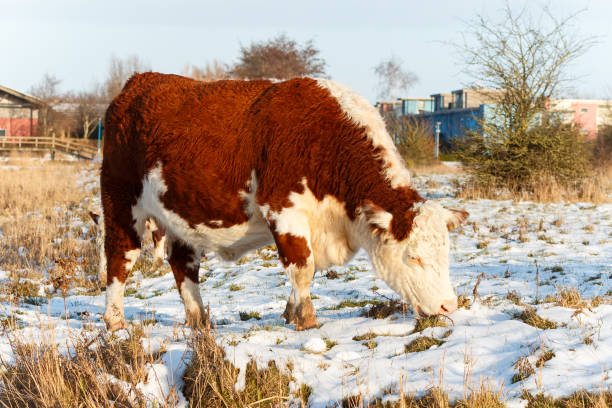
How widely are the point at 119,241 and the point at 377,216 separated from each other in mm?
2687

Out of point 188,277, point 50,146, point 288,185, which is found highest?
point 50,146

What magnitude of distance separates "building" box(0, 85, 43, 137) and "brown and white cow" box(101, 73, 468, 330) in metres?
42.9

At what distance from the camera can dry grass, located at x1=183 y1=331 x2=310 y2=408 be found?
3.25m

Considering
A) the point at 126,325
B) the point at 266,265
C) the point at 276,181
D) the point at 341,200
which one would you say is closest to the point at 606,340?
the point at 341,200

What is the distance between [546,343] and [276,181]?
226cm

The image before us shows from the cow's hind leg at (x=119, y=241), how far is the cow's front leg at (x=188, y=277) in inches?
14.8

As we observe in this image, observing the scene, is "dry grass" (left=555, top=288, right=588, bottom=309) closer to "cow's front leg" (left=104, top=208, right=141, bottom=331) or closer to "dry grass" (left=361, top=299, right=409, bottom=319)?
"dry grass" (left=361, top=299, right=409, bottom=319)

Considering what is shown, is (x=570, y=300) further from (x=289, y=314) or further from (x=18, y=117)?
(x=18, y=117)

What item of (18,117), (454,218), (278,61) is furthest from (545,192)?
(18,117)

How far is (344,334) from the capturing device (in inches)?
171

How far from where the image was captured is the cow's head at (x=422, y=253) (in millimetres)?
4234

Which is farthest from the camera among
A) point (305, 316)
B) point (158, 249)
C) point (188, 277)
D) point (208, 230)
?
point (158, 249)

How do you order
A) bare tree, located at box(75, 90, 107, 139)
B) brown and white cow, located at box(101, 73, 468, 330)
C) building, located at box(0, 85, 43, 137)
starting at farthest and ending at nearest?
1. bare tree, located at box(75, 90, 107, 139)
2. building, located at box(0, 85, 43, 137)
3. brown and white cow, located at box(101, 73, 468, 330)

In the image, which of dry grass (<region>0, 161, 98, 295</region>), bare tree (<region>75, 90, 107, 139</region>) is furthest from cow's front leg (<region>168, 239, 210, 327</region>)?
bare tree (<region>75, 90, 107, 139</region>)
